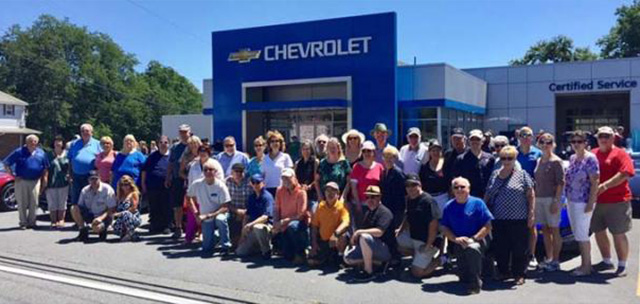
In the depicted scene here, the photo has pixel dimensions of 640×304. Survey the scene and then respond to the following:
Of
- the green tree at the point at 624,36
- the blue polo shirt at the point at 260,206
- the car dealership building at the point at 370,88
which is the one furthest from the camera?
the green tree at the point at 624,36

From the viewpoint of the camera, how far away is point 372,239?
6.92 meters

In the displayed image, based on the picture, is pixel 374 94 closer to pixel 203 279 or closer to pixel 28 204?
pixel 28 204

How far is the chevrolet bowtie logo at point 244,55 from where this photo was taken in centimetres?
2440

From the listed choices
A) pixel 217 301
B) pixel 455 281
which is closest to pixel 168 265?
pixel 217 301

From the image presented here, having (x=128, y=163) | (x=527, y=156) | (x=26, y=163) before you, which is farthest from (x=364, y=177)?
(x=26, y=163)

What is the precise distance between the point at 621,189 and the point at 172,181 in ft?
23.2

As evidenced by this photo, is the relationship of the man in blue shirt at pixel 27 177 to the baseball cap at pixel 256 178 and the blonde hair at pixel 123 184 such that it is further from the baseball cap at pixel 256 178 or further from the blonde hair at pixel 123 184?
the baseball cap at pixel 256 178

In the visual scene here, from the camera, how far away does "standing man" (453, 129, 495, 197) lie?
7301 mm

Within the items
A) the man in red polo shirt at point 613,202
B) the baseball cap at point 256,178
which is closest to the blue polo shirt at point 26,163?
the baseball cap at point 256,178

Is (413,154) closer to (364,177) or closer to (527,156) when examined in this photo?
(364,177)

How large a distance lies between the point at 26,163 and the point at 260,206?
5673 millimetres

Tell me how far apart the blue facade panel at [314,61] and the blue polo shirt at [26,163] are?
1281cm

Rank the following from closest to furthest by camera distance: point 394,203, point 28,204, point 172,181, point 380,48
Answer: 1. point 394,203
2. point 172,181
3. point 28,204
4. point 380,48

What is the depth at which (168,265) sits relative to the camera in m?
7.62
